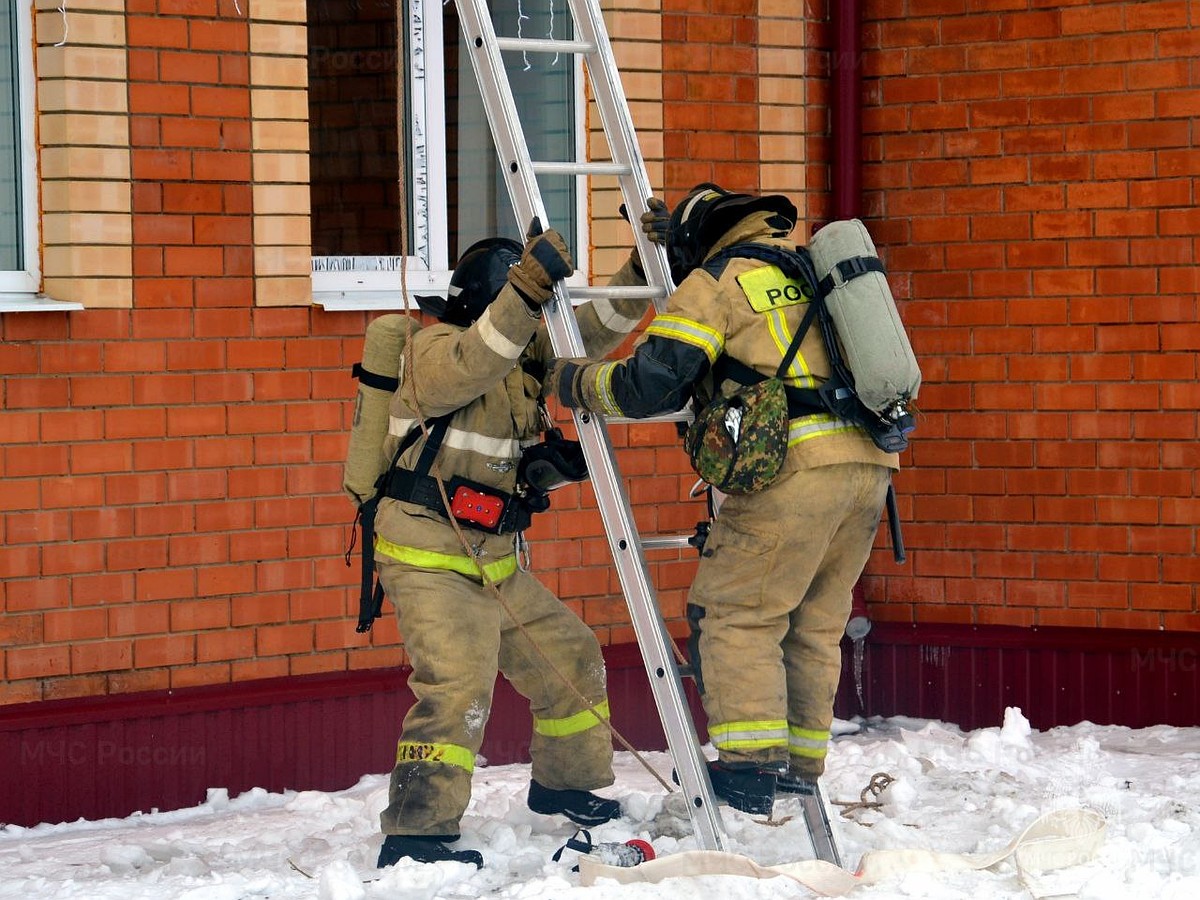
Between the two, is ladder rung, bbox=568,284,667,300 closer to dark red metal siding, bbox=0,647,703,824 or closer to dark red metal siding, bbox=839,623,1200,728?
dark red metal siding, bbox=0,647,703,824

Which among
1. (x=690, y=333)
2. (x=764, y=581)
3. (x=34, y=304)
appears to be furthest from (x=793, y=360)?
(x=34, y=304)

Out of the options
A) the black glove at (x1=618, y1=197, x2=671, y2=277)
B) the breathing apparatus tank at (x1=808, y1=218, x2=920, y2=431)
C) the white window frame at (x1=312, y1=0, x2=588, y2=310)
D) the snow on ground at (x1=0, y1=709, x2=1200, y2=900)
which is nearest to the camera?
the breathing apparatus tank at (x1=808, y1=218, x2=920, y2=431)

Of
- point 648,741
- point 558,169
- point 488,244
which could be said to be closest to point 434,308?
point 488,244

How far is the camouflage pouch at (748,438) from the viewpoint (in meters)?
4.29

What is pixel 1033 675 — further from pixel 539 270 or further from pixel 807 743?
pixel 539 270

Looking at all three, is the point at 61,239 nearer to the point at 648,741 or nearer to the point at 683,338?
the point at 683,338

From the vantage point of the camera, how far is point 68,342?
551cm

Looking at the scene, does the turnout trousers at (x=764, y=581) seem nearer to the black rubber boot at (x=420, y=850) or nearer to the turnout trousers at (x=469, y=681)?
the turnout trousers at (x=469, y=681)

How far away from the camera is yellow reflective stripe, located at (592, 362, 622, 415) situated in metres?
4.28

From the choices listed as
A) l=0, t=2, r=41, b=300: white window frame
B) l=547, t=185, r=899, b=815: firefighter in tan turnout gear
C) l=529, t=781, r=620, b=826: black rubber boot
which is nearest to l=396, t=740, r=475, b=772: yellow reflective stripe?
l=529, t=781, r=620, b=826: black rubber boot

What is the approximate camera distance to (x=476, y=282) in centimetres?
473

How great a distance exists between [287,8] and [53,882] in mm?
2984

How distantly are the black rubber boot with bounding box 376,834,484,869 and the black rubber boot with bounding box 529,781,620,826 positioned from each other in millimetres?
496

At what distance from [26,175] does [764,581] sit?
2.93 meters
